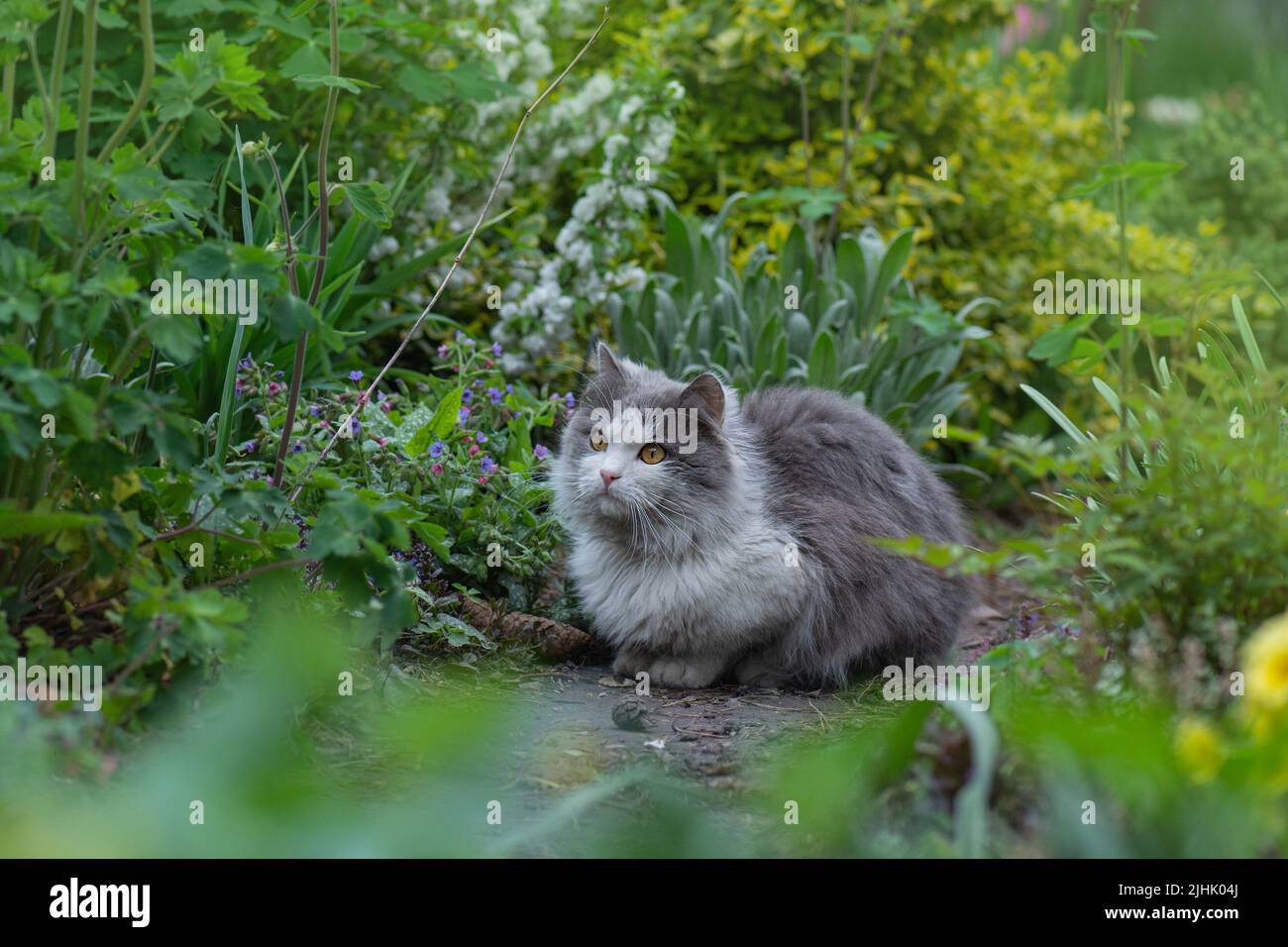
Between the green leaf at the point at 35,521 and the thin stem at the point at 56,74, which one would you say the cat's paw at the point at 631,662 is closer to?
the green leaf at the point at 35,521

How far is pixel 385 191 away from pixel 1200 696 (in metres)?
1.90

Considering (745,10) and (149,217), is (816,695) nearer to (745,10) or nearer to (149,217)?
(149,217)

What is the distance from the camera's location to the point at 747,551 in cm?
339

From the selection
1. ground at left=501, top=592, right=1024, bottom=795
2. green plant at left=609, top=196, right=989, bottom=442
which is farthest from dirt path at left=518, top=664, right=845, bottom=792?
green plant at left=609, top=196, right=989, bottom=442

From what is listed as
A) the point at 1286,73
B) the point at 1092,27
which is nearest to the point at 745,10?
the point at 1092,27

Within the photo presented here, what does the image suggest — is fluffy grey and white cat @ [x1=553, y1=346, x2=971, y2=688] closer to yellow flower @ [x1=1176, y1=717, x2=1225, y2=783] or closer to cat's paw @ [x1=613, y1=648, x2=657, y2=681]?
cat's paw @ [x1=613, y1=648, x2=657, y2=681]

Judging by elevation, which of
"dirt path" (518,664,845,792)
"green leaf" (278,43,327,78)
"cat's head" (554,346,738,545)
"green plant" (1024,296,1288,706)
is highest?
"green leaf" (278,43,327,78)

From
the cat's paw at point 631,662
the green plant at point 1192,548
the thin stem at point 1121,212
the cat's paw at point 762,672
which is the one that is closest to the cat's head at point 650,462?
the cat's paw at point 631,662

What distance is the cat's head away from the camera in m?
3.32

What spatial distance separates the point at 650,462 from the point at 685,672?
59 cm

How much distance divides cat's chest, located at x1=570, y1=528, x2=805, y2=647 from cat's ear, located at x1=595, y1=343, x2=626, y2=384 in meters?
0.50

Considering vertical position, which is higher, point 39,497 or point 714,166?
point 714,166

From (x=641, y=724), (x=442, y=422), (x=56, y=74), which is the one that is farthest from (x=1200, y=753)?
(x=442, y=422)

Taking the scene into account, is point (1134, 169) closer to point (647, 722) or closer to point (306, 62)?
point (647, 722)
